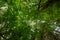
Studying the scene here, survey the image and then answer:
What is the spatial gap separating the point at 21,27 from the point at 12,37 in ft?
0.92

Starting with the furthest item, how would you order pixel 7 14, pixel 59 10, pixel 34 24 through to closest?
pixel 59 10 → pixel 34 24 → pixel 7 14

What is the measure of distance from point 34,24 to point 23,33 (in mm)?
452

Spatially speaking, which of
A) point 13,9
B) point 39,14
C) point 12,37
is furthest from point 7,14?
point 39,14

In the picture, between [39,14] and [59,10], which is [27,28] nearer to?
[39,14]

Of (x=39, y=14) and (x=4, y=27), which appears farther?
(x=39, y=14)

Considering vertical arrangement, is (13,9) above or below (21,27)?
above

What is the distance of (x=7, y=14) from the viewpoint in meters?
4.30

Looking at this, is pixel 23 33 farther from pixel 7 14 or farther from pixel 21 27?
pixel 7 14

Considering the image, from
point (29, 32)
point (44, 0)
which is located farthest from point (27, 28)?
point (44, 0)

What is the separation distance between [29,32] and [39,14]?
0.69m

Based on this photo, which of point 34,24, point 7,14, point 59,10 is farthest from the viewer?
point 59,10

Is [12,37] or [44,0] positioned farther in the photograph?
[44,0]

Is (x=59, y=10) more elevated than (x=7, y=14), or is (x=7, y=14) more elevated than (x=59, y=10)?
(x=7, y=14)

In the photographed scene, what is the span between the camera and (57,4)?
520cm
